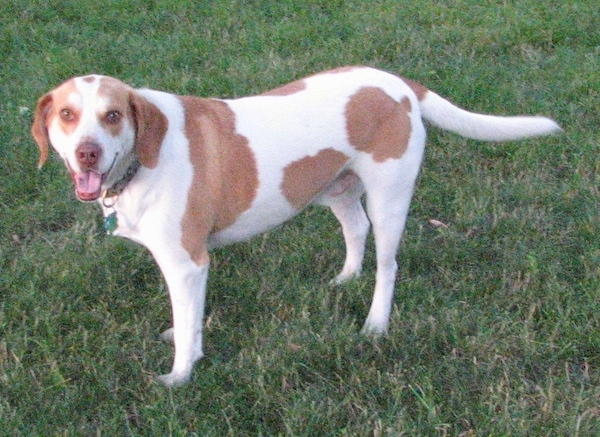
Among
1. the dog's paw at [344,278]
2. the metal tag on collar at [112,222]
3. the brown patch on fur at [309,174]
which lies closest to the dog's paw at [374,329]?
the dog's paw at [344,278]

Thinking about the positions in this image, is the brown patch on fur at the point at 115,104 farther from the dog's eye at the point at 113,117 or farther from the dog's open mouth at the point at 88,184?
the dog's open mouth at the point at 88,184

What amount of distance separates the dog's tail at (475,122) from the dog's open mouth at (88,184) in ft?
4.97

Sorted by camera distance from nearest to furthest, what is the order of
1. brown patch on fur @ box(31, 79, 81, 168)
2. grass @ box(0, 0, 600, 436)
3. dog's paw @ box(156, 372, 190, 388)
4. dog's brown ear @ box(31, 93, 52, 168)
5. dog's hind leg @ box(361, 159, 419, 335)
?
brown patch on fur @ box(31, 79, 81, 168) → dog's brown ear @ box(31, 93, 52, 168) → grass @ box(0, 0, 600, 436) → dog's paw @ box(156, 372, 190, 388) → dog's hind leg @ box(361, 159, 419, 335)

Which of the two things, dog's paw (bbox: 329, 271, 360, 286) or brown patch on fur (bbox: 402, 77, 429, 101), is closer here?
brown patch on fur (bbox: 402, 77, 429, 101)

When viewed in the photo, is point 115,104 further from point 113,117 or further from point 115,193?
point 115,193

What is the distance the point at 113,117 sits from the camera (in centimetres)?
302

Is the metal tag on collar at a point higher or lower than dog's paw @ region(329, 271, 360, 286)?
higher

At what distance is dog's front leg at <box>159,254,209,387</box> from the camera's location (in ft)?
10.9

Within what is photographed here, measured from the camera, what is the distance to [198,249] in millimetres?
3338

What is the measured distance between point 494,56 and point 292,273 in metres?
3.26

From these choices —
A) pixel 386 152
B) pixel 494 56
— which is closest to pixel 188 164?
pixel 386 152

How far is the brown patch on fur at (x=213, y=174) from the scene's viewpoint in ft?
10.8

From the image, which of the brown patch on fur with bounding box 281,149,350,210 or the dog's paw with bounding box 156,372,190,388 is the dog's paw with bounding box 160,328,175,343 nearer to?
the dog's paw with bounding box 156,372,190,388

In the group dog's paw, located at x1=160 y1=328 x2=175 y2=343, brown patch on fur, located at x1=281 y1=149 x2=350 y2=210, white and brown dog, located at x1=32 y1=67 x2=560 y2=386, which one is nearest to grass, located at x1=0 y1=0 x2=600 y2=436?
dog's paw, located at x1=160 y1=328 x2=175 y2=343
